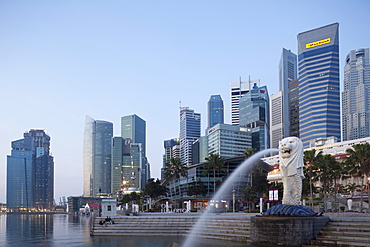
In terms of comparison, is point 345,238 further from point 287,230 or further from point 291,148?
point 291,148

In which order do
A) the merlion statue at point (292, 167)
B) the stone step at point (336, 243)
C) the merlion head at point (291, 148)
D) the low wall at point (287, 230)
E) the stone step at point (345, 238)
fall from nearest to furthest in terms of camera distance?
the stone step at point (336, 243) → the stone step at point (345, 238) → the low wall at point (287, 230) → the merlion statue at point (292, 167) → the merlion head at point (291, 148)

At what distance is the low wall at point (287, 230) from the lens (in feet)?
99.1

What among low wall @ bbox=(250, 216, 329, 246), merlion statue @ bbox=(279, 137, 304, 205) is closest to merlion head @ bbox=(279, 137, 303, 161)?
merlion statue @ bbox=(279, 137, 304, 205)

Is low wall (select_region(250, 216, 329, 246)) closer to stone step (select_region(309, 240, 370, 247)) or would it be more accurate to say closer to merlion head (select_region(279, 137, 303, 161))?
stone step (select_region(309, 240, 370, 247))

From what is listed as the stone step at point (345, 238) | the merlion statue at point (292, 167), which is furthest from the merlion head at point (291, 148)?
the stone step at point (345, 238)

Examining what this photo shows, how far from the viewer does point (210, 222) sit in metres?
42.3

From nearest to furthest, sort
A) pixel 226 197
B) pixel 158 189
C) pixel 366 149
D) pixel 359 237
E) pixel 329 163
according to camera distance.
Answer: pixel 359 237 < pixel 366 149 < pixel 329 163 < pixel 226 197 < pixel 158 189

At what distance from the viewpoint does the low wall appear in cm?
3020

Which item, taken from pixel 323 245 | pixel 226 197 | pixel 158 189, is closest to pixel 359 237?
pixel 323 245

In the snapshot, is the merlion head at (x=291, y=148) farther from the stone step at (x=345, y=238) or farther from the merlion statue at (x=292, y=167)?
the stone step at (x=345, y=238)

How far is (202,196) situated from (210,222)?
226 feet

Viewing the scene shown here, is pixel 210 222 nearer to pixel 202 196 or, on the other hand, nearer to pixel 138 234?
pixel 138 234

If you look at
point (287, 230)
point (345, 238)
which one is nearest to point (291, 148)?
point (287, 230)

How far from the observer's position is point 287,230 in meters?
30.3
